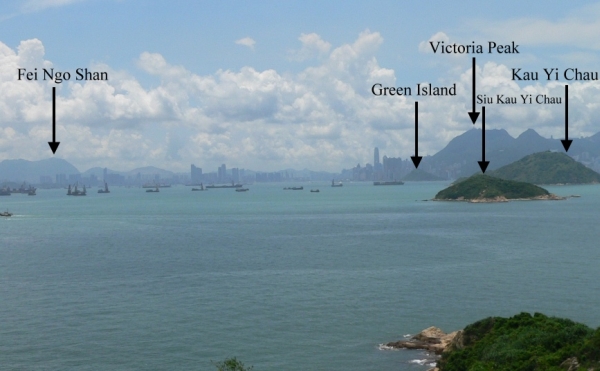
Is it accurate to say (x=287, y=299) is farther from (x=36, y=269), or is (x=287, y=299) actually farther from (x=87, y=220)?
(x=87, y=220)

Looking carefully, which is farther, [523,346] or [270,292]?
[270,292]

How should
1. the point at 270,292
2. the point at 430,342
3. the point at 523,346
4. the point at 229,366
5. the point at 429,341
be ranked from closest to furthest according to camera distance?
the point at 523,346, the point at 229,366, the point at 430,342, the point at 429,341, the point at 270,292

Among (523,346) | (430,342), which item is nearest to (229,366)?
(430,342)

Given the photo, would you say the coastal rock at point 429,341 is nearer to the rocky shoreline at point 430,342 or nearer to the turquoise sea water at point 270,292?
the rocky shoreline at point 430,342

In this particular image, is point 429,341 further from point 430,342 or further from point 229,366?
point 229,366

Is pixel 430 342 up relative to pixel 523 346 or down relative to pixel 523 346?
down

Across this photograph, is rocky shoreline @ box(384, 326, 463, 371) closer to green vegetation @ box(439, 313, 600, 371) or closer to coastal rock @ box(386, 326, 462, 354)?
coastal rock @ box(386, 326, 462, 354)

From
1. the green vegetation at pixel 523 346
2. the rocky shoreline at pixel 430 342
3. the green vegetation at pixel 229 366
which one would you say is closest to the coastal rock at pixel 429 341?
the rocky shoreline at pixel 430 342

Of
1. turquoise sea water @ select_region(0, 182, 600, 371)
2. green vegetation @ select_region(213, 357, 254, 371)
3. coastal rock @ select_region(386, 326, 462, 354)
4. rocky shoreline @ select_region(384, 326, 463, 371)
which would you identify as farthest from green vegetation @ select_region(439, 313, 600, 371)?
green vegetation @ select_region(213, 357, 254, 371)
